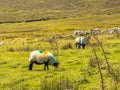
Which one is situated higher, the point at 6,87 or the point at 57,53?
the point at 57,53

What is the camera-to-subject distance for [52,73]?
1934 cm

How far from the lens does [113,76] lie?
16.1m

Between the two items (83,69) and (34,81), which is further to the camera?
(83,69)

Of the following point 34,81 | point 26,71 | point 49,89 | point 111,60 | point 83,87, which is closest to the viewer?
point 49,89

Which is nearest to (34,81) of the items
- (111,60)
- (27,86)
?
(27,86)

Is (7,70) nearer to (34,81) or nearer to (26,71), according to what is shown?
(26,71)

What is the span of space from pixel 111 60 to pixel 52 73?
15.6 feet

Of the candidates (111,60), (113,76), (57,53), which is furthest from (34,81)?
(57,53)

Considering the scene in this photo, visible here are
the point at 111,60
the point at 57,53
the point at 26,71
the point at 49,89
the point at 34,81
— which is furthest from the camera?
the point at 57,53

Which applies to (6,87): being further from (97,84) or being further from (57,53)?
(57,53)

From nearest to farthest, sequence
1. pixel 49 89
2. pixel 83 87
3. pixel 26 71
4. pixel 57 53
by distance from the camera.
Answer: pixel 49 89 < pixel 83 87 < pixel 26 71 < pixel 57 53

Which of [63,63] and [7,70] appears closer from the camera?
[7,70]

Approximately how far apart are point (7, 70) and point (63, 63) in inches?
151

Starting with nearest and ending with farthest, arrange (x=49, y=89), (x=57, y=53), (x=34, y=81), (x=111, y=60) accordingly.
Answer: (x=49, y=89)
(x=34, y=81)
(x=111, y=60)
(x=57, y=53)
